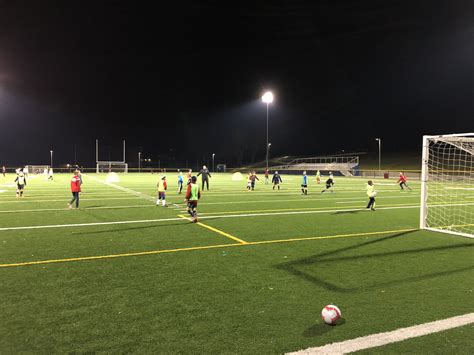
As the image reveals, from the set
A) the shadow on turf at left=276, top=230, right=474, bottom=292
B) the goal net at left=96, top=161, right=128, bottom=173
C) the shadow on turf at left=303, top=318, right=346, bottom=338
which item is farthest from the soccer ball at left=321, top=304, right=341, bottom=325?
the goal net at left=96, top=161, right=128, bottom=173

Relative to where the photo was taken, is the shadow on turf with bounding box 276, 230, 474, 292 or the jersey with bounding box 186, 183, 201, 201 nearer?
the shadow on turf with bounding box 276, 230, 474, 292

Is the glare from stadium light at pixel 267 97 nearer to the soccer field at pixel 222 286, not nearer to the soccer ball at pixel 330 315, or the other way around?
the soccer field at pixel 222 286

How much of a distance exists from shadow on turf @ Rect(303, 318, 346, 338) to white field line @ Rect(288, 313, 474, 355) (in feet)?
0.85

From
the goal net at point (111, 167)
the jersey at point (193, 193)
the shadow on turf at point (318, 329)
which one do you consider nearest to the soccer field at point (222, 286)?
the shadow on turf at point (318, 329)

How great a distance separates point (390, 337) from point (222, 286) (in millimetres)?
2522

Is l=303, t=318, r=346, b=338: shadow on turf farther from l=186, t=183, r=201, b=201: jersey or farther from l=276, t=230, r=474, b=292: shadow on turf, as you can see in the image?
l=186, t=183, r=201, b=201: jersey

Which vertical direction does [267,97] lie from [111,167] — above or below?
above

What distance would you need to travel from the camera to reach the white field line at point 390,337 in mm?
3833

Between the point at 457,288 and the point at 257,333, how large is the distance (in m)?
3.49

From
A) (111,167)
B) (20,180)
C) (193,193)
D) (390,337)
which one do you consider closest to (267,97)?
(20,180)

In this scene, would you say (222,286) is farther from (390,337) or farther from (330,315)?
(390,337)

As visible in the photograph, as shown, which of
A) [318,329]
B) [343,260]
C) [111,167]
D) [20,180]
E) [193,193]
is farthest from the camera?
[111,167]

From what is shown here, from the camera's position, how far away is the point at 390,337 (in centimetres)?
409

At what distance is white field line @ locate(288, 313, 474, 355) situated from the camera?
3.83 m
